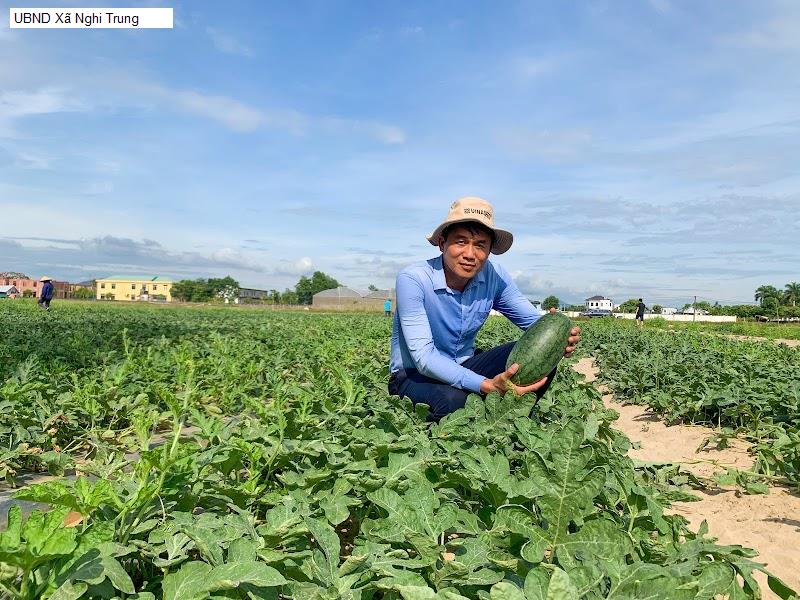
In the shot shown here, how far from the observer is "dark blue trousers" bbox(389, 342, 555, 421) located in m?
4.06

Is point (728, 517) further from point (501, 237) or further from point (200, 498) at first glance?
point (200, 498)

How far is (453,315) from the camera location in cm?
457

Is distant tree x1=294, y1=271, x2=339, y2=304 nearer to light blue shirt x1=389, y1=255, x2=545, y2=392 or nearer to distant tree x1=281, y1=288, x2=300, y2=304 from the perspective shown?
distant tree x1=281, y1=288, x2=300, y2=304

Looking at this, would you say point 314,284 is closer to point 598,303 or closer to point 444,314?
point 598,303

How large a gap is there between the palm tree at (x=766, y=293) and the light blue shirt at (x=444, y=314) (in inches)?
5049

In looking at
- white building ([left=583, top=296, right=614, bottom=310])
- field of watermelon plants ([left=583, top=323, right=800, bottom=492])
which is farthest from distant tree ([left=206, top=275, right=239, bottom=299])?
field of watermelon plants ([left=583, top=323, right=800, bottom=492])

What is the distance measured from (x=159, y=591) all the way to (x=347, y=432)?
1.32 m

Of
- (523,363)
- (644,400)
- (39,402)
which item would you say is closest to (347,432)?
(523,363)

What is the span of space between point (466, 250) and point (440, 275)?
0.32m

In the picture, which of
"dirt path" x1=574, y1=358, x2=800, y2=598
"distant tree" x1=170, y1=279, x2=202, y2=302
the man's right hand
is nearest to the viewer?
"dirt path" x1=574, y1=358, x2=800, y2=598

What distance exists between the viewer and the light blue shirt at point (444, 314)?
4.15m

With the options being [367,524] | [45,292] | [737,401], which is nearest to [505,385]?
[367,524]

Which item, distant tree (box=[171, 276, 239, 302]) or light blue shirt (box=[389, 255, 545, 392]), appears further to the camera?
distant tree (box=[171, 276, 239, 302])

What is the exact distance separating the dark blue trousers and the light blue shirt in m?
0.07
